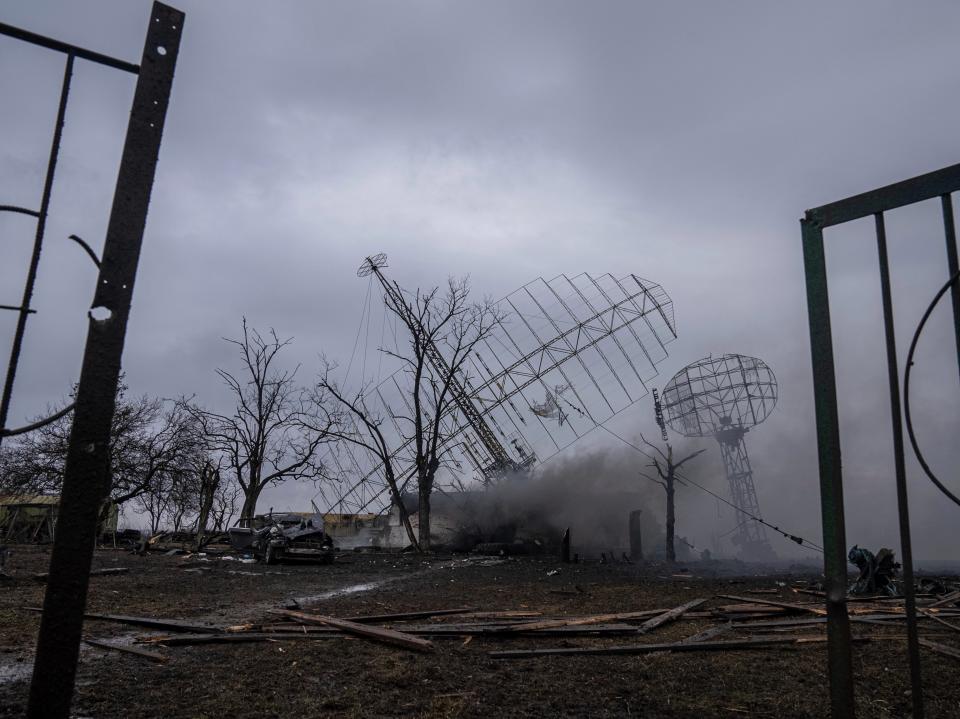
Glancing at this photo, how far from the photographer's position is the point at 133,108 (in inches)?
102

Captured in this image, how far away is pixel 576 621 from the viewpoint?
9.12 m

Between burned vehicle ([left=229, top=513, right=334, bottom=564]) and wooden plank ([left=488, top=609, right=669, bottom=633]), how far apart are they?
1584cm

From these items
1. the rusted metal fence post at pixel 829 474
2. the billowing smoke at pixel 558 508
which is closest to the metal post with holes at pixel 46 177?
the rusted metal fence post at pixel 829 474

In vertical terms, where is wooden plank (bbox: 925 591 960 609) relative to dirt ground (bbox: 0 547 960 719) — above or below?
above

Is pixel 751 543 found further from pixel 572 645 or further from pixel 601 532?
pixel 572 645

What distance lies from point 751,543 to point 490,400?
19975 millimetres

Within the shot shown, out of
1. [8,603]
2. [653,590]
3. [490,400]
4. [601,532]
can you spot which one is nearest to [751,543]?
[601,532]

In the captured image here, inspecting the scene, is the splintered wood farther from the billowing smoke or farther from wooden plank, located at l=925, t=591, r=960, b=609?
the billowing smoke

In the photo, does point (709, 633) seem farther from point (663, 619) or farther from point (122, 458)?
point (122, 458)

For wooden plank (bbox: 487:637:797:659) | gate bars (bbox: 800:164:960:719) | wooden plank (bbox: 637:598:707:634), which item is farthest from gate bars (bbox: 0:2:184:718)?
wooden plank (bbox: 637:598:707:634)

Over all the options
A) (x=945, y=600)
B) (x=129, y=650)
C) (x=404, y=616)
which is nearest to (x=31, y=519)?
(x=404, y=616)

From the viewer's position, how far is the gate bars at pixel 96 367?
230 centimetres

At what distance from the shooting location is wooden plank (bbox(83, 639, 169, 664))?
6.68 metres

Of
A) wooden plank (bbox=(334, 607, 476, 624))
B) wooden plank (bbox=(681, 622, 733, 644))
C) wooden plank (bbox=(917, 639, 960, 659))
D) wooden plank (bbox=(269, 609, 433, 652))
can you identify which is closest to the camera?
wooden plank (bbox=(917, 639, 960, 659))
